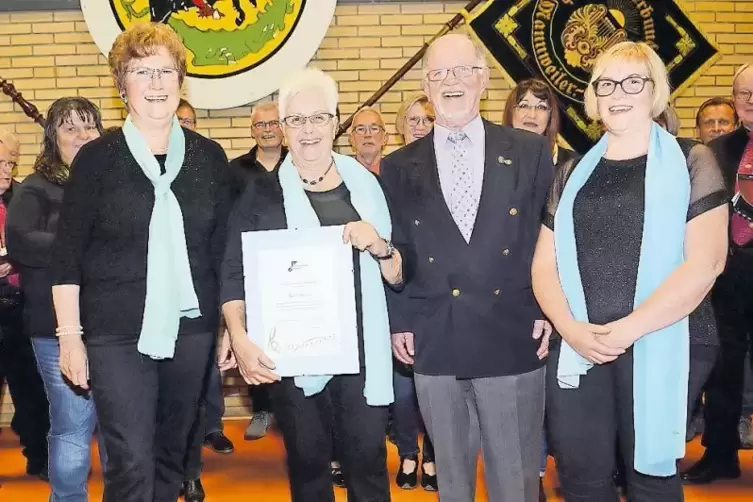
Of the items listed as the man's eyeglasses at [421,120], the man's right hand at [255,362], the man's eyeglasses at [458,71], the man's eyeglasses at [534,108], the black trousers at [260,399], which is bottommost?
the black trousers at [260,399]

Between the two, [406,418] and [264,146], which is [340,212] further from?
[264,146]

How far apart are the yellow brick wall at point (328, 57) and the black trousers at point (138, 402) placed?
341 centimetres

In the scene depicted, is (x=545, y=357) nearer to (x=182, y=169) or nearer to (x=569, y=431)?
(x=569, y=431)

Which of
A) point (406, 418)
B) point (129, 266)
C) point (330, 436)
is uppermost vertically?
point (129, 266)

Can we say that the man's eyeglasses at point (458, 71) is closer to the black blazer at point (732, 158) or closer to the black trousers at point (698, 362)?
the black trousers at point (698, 362)

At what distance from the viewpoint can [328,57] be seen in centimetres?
629

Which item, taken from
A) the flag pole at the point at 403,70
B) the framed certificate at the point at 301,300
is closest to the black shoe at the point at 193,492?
the framed certificate at the point at 301,300

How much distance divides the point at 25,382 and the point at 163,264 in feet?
8.27

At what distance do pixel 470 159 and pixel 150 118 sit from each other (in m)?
1.09

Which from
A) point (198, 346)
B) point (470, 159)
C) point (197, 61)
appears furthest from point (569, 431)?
point (197, 61)

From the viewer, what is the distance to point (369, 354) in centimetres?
286

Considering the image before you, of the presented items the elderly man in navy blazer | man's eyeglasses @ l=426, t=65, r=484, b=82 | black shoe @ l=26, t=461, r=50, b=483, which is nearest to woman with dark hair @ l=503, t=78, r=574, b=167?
the elderly man in navy blazer

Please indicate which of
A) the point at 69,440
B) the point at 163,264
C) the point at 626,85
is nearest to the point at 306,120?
the point at 163,264

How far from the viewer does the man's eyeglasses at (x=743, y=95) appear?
4340 millimetres
